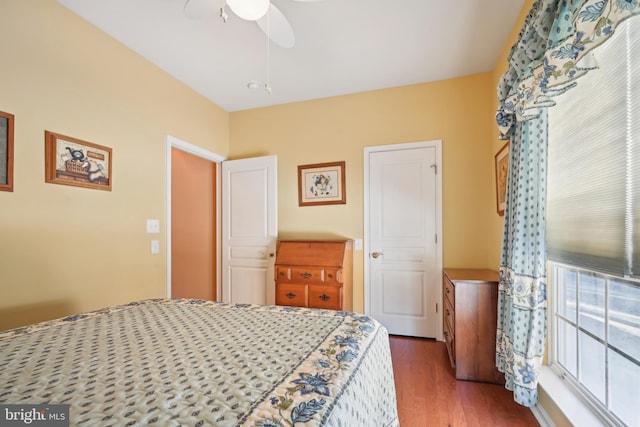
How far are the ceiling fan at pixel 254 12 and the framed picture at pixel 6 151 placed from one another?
1.22 m

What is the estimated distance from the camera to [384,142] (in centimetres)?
305

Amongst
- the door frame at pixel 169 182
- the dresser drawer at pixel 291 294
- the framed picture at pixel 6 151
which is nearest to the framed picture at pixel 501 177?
the dresser drawer at pixel 291 294

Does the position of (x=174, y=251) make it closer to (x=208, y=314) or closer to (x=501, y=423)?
(x=208, y=314)

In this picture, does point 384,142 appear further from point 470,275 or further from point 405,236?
point 470,275

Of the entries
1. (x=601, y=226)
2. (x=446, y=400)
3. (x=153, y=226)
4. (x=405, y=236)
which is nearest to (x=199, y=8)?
(x=153, y=226)

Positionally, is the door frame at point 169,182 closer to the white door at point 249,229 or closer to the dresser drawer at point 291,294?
the white door at point 249,229

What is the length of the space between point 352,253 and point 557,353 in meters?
1.84

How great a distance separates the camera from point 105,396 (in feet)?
2.35

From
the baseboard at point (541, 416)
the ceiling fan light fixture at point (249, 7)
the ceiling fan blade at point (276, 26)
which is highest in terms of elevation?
the ceiling fan blade at point (276, 26)

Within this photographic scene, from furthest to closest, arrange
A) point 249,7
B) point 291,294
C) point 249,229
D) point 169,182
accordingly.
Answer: point 249,229
point 291,294
point 169,182
point 249,7

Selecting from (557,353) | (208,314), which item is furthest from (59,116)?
(557,353)

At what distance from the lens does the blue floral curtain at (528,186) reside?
4.09ft

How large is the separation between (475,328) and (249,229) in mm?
2495

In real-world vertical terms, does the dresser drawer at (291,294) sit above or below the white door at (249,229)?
below
